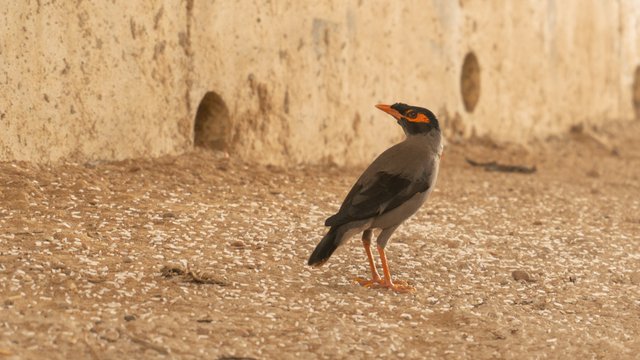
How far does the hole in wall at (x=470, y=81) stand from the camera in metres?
9.56

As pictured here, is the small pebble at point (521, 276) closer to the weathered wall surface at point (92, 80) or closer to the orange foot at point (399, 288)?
the orange foot at point (399, 288)

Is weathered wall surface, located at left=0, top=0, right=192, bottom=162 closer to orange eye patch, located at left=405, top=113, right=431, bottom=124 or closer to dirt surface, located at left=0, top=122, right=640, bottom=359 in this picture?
dirt surface, located at left=0, top=122, right=640, bottom=359

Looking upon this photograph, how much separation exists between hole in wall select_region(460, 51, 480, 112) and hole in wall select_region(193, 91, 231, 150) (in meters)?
3.46

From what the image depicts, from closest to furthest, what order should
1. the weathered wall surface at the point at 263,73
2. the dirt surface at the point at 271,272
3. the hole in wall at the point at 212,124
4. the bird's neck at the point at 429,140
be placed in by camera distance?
the dirt surface at the point at 271,272, the bird's neck at the point at 429,140, the weathered wall surface at the point at 263,73, the hole in wall at the point at 212,124

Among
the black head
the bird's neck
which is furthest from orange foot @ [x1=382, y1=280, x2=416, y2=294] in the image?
the black head

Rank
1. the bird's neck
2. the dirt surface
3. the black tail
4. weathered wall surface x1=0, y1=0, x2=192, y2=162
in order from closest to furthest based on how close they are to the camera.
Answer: the dirt surface → the black tail → the bird's neck → weathered wall surface x1=0, y1=0, x2=192, y2=162

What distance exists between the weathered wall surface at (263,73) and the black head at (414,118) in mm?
1861

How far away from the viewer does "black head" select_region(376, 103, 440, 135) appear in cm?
470

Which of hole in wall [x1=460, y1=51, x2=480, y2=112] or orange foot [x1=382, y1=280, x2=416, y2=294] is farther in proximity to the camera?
hole in wall [x1=460, y1=51, x2=480, y2=112]

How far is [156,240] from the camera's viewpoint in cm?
467

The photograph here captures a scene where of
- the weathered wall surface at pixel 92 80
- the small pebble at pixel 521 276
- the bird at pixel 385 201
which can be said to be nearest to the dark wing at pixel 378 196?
the bird at pixel 385 201

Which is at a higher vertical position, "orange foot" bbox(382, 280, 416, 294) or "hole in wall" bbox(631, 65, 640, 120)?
"orange foot" bbox(382, 280, 416, 294)

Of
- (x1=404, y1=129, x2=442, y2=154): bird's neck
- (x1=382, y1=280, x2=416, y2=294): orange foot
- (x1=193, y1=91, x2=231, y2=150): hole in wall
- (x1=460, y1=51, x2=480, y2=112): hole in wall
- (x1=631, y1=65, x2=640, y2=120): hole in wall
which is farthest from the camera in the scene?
(x1=631, y1=65, x2=640, y2=120): hole in wall

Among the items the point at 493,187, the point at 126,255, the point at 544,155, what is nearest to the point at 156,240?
the point at 126,255
